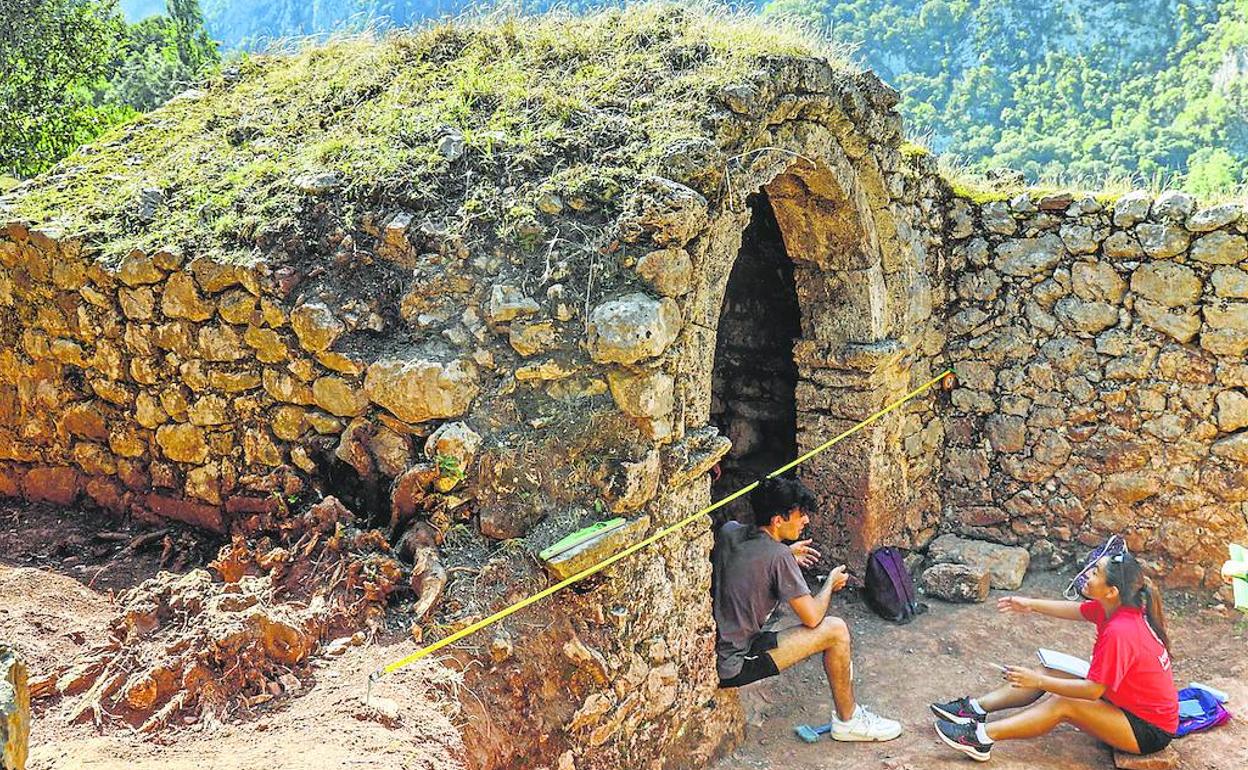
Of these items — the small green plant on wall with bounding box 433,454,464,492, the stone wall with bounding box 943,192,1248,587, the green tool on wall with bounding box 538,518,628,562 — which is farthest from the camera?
the stone wall with bounding box 943,192,1248,587

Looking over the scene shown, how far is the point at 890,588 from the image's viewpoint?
19.2 feet

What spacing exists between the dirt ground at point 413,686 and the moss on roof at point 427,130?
4.87 ft

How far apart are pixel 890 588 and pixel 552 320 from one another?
10.7ft

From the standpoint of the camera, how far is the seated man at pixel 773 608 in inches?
172

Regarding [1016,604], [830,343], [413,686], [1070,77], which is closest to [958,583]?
[1016,604]

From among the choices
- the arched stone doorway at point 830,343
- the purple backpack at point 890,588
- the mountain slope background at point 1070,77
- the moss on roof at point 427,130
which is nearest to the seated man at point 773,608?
the arched stone doorway at point 830,343

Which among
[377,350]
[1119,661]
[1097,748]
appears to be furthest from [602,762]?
[1097,748]

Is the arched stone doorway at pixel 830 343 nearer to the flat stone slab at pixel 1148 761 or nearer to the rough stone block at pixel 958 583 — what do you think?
the rough stone block at pixel 958 583

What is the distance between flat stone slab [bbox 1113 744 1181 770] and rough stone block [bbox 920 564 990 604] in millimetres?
1804

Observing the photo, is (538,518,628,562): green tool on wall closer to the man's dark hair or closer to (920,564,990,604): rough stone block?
the man's dark hair

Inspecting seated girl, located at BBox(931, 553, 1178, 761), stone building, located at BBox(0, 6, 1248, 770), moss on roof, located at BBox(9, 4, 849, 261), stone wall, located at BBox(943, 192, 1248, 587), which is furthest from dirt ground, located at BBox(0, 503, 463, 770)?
stone wall, located at BBox(943, 192, 1248, 587)

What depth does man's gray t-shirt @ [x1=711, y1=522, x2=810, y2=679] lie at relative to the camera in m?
4.37

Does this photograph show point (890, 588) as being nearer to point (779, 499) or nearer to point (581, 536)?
point (779, 499)

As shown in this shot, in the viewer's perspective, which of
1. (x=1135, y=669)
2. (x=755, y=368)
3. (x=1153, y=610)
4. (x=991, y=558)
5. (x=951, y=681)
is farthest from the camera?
(x=755, y=368)
